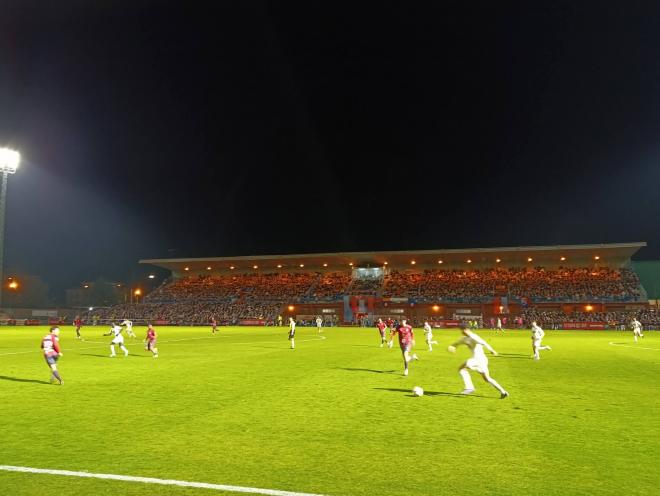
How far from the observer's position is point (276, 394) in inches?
552

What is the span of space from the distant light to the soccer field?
2804 centimetres

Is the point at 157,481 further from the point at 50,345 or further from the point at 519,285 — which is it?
the point at 519,285

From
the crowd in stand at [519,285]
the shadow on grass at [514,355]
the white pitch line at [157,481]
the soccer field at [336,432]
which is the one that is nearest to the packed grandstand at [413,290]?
the crowd in stand at [519,285]

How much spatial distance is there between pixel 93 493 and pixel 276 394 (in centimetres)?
786

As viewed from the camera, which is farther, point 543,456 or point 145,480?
point 543,456

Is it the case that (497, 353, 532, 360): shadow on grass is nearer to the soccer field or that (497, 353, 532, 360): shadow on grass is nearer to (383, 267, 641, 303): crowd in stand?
the soccer field

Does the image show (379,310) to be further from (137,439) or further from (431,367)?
(137,439)

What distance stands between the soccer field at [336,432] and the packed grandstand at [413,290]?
58400 millimetres

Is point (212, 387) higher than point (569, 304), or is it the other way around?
point (569, 304)

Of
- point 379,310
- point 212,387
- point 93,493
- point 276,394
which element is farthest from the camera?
point 379,310

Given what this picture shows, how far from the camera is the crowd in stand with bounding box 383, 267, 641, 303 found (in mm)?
73312

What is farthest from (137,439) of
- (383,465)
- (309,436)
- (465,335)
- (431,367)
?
(431,367)

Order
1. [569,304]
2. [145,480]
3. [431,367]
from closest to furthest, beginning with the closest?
1. [145,480]
2. [431,367]
3. [569,304]

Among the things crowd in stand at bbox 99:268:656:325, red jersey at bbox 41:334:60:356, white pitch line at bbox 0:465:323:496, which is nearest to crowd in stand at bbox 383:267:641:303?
crowd in stand at bbox 99:268:656:325
